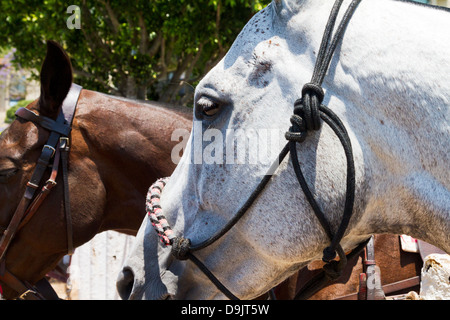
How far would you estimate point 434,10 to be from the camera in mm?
1346

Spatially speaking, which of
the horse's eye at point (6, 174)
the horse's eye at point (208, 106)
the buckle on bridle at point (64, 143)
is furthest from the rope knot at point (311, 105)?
the horse's eye at point (6, 174)

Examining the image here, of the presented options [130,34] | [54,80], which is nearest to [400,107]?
[54,80]

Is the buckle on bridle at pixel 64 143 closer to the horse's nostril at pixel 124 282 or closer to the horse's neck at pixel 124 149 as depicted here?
the horse's neck at pixel 124 149

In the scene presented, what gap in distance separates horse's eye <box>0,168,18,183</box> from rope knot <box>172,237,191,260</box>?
1.40m

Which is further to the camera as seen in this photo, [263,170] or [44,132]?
[44,132]

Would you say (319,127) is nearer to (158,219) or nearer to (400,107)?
(400,107)

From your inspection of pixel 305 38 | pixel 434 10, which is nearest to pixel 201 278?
pixel 305 38

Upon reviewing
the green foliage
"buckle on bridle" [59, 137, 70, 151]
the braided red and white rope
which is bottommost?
the braided red and white rope

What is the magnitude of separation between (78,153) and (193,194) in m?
1.27

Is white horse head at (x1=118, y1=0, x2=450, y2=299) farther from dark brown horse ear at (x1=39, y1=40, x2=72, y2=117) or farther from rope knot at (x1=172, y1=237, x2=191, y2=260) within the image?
dark brown horse ear at (x1=39, y1=40, x2=72, y2=117)

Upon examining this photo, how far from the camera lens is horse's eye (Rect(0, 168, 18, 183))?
2484 mm

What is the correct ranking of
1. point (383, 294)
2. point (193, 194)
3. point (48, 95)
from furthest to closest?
point (48, 95)
point (383, 294)
point (193, 194)

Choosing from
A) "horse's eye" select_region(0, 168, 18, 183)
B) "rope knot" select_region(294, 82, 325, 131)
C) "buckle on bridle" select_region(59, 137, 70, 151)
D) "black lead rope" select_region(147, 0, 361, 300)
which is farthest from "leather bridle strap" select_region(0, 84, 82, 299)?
"rope knot" select_region(294, 82, 325, 131)

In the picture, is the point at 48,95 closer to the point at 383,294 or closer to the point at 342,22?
the point at 342,22
